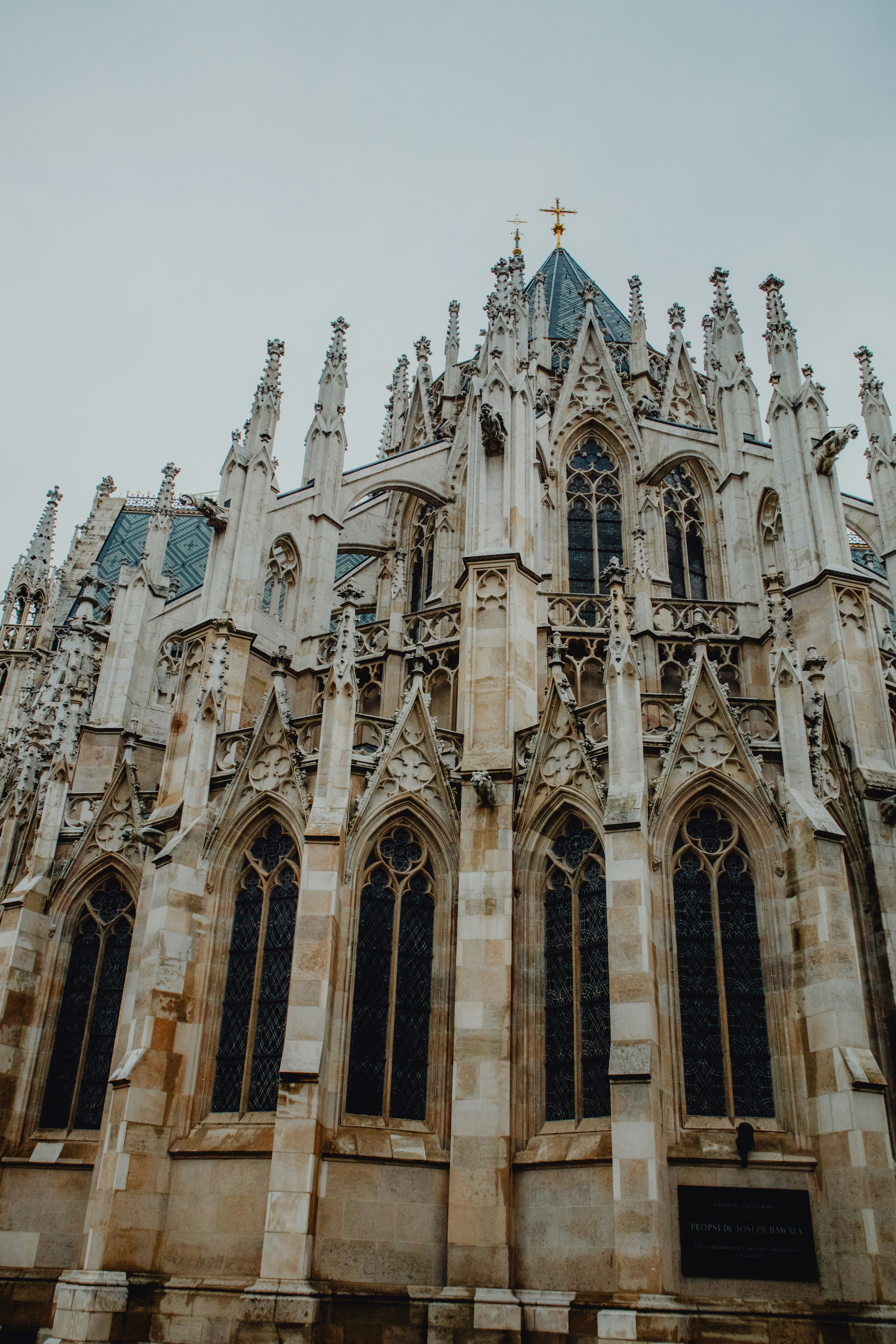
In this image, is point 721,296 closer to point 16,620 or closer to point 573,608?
point 573,608

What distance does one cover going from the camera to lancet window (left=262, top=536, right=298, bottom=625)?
68.6 feet

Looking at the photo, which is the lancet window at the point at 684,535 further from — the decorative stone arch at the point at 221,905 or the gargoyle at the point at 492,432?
the decorative stone arch at the point at 221,905

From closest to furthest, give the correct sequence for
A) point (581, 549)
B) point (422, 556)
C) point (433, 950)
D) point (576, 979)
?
point (576, 979) → point (433, 950) → point (581, 549) → point (422, 556)

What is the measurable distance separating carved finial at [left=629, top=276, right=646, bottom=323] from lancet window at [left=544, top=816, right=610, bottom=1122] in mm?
16068

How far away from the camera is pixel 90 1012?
17.0 m

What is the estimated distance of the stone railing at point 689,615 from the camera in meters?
19.4

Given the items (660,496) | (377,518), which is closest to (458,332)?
(377,518)

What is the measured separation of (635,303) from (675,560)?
8.33 metres

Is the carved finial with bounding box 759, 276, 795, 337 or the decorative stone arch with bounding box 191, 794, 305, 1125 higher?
the carved finial with bounding box 759, 276, 795, 337

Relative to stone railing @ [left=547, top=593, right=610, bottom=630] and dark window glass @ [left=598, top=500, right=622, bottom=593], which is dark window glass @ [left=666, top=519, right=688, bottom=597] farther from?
stone railing @ [left=547, top=593, right=610, bottom=630]

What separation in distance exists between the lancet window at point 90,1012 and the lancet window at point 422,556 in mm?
8194

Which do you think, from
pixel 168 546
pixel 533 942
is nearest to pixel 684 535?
pixel 533 942

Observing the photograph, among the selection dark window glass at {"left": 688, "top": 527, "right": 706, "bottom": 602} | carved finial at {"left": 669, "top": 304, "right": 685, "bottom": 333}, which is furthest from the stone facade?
carved finial at {"left": 669, "top": 304, "right": 685, "bottom": 333}

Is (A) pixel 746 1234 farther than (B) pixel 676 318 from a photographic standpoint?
No
